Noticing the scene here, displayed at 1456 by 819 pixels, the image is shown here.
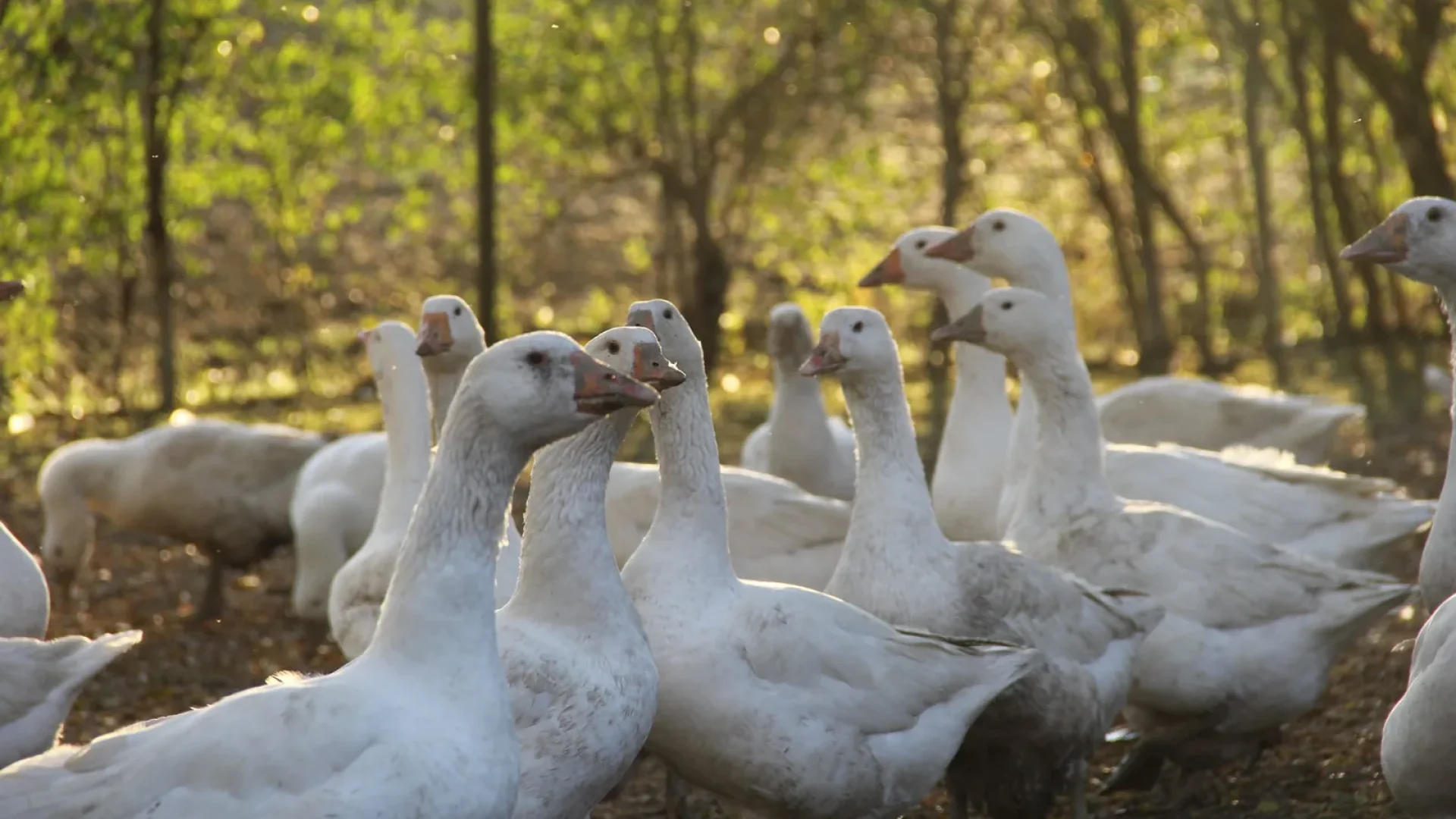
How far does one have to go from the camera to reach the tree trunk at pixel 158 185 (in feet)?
41.3

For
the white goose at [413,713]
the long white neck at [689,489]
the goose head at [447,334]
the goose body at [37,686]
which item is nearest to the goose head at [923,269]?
the goose head at [447,334]

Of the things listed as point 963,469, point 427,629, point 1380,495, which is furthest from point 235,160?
point 427,629

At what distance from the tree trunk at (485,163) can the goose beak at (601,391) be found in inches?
295

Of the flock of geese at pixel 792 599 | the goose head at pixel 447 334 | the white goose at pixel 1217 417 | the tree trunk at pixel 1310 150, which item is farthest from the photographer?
the tree trunk at pixel 1310 150

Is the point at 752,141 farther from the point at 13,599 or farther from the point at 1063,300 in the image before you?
the point at 13,599

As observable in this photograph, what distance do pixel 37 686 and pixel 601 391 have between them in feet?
6.65

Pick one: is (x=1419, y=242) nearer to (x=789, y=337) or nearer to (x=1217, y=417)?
(x=789, y=337)

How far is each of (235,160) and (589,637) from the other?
→ 12.9 meters

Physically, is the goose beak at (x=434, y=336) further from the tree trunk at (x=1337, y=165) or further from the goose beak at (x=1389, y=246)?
the tree trunk at (x=1337, y=165)

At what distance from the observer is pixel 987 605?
557cm

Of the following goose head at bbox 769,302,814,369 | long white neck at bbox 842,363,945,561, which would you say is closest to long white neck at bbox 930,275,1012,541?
goose head at bbox 769,302,814,369

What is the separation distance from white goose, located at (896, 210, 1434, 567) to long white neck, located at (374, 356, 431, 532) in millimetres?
2105

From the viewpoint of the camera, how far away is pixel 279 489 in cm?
960

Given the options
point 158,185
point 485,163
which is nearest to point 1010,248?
point 485,163
